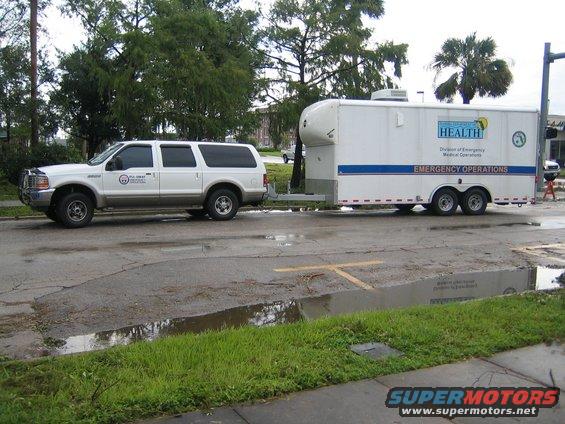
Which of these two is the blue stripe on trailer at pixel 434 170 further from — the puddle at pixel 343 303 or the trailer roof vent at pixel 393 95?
the puddle at pixel 343 303

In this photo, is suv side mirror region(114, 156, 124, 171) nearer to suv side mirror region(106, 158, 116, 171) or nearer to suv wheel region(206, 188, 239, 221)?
suv side mirror region(106, 158, 116, 171)

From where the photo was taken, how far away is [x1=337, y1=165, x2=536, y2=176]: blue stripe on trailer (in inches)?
616

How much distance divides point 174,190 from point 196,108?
7.44 metres

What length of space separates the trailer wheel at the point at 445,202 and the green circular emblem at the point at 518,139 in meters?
2.49

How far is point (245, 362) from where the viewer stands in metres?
4.60

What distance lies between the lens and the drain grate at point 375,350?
492cm

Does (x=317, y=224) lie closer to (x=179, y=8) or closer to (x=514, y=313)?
(x=514, y=313)

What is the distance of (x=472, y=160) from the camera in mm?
16719

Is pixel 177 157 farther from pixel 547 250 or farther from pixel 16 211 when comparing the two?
pixel 547 250

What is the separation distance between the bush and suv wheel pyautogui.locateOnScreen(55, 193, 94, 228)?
8.19 m

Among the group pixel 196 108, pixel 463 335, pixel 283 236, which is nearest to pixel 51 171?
pixel 283 236

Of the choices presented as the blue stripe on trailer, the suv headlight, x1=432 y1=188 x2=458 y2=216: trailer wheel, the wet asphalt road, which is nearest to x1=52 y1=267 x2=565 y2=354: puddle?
the wet asphalt road

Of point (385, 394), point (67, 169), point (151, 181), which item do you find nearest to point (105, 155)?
point (67, 169)

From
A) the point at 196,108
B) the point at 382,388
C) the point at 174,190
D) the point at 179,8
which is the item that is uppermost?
the point at 179,8
